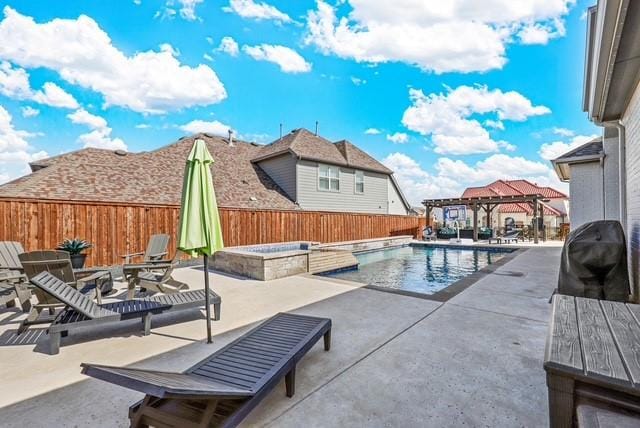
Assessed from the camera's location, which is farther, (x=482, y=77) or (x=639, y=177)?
(x=482, y=77)

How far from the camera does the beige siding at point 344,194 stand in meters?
16.8

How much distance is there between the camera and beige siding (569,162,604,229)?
9.07m

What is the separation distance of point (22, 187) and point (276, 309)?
10.5 meters

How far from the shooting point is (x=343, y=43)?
12.1m

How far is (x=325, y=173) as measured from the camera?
17.7 metres

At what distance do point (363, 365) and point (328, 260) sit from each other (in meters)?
6.57

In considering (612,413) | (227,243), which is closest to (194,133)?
(227,243)

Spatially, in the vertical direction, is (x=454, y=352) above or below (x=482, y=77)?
below

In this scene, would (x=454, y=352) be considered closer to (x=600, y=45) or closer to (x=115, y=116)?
(x=600, y=45)

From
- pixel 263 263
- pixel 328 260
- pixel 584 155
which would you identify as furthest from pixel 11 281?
pixel 584 155

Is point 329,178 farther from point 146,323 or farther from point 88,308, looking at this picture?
point 88,308

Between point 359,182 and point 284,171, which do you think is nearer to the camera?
point 284,171

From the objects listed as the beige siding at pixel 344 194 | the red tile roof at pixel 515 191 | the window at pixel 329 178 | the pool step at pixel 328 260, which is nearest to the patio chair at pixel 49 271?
the pool step at pixel 328 260

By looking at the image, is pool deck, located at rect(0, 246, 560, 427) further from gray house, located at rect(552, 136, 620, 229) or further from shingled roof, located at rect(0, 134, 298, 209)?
→ shingled roof, located at rect(0, 134, 298, 209)
